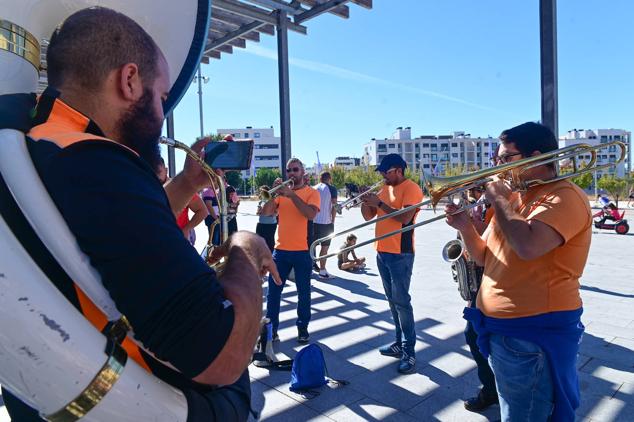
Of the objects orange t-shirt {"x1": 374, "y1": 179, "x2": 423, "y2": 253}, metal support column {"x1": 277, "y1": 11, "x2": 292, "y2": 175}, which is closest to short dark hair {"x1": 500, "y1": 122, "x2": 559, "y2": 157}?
orange t-shirt {"x1": 374, "y1": 179, "x2": 423, "y2": 253}

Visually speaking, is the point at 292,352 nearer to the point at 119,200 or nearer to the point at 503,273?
the point at 503,273

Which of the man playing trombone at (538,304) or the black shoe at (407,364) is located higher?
the man playing trombone at (538,304)

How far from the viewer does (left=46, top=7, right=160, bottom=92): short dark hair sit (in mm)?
1014

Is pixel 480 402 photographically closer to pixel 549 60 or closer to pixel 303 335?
pixel 303 335

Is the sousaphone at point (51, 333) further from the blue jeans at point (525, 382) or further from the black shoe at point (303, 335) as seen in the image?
the black shoe at point (303, 335)

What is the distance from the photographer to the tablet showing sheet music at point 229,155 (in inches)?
68.4

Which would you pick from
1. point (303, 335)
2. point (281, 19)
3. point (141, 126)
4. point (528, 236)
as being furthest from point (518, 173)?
point (281, 19)

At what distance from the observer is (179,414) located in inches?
33.5

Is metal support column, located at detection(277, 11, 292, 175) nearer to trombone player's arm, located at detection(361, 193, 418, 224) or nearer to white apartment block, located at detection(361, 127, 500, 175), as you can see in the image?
trombone player's arm, located at detection(361, 193, 418, 224)

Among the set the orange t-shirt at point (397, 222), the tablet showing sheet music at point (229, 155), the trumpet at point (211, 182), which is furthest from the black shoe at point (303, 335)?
the tablet showing sheet music at point (229, 155)

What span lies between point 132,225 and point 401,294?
10.9ft

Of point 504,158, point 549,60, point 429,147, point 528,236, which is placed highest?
point 429,147

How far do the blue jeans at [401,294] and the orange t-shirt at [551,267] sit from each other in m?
1.77

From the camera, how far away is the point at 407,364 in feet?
12.2
